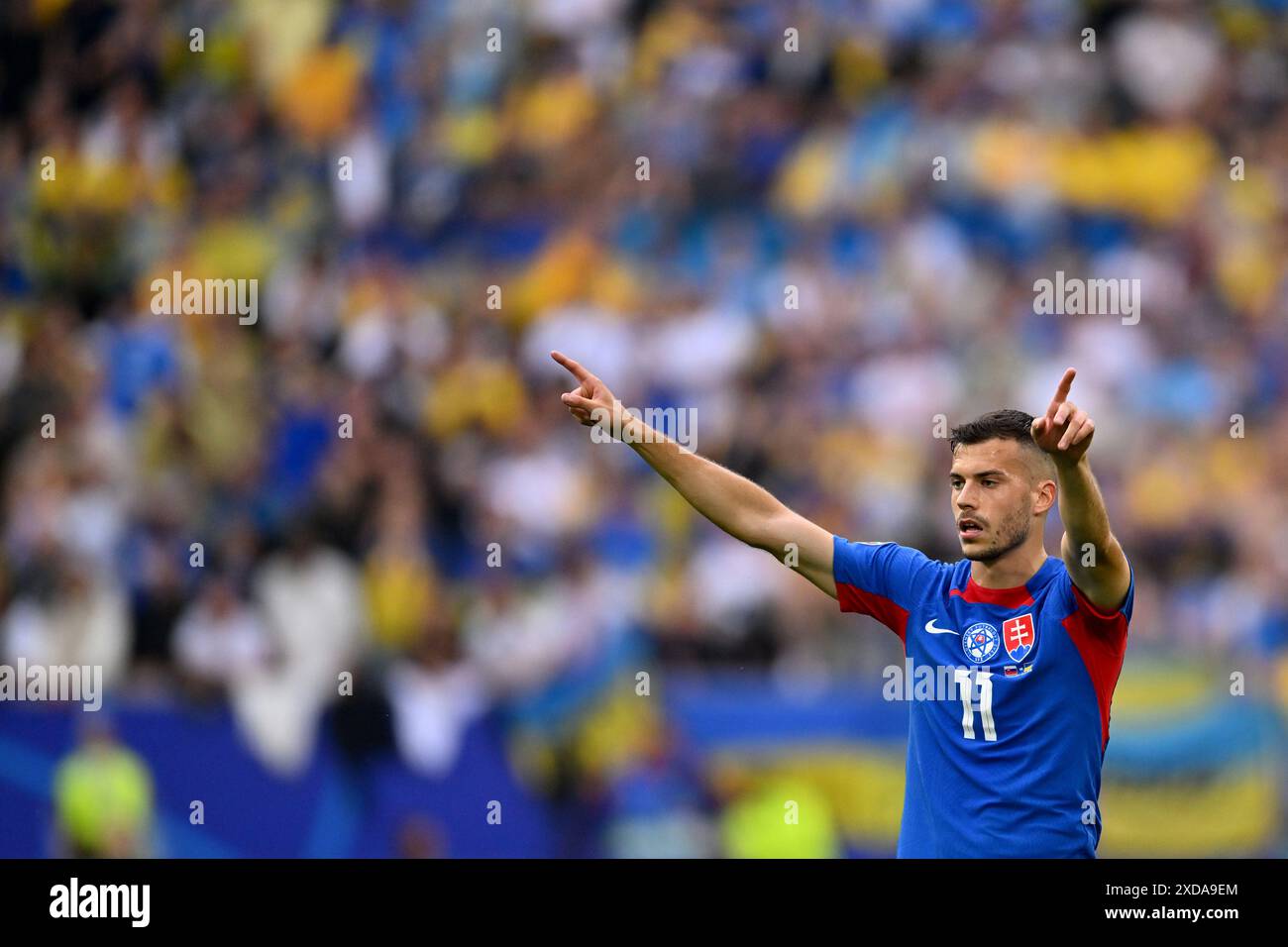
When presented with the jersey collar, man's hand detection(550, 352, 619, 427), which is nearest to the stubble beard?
the jersey collar

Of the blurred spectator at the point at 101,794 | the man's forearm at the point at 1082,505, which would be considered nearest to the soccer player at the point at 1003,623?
the man's forearm at the point at 1082,505

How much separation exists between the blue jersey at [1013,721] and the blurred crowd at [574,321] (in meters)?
3.88

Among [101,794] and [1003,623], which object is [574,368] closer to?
[1003,623]

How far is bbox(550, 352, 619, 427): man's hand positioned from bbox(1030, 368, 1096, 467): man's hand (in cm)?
124

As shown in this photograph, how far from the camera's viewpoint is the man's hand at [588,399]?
14.9ft

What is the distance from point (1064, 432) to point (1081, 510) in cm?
21

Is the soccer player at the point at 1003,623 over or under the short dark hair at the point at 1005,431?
under

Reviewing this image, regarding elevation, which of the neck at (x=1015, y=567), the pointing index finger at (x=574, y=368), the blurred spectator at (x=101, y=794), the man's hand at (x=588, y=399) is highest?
the pointing index finger at (x=574, y=368)

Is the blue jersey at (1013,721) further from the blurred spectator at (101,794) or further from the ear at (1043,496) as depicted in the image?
the blurred spectator at (101,794)

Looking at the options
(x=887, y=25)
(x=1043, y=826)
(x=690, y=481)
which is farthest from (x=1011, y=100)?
(x=1043, y=826)

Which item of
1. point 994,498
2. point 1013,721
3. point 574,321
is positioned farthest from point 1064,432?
point 574,321

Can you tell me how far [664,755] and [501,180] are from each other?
3635mm

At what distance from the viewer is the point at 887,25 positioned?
31.3 feet
